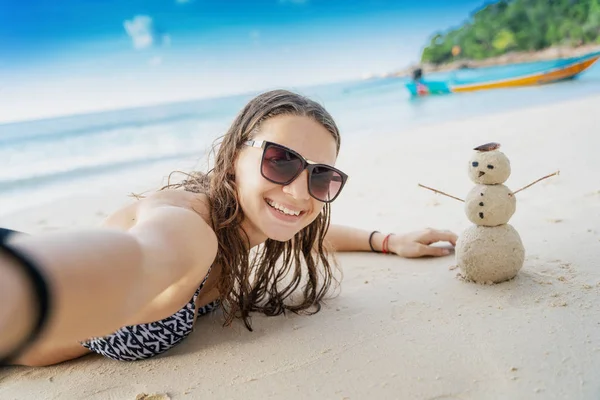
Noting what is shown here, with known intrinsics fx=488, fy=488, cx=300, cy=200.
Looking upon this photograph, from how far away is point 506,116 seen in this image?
10477mm

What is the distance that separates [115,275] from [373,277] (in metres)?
2.03

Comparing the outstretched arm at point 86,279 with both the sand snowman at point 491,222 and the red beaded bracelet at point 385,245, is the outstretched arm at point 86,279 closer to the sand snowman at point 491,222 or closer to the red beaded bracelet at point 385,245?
the sand snowman at point 491,222

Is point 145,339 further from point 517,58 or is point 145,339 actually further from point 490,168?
point 517,58

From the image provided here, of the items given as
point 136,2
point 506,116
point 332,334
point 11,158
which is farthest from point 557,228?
point 136,2

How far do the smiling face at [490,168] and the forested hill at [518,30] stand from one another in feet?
148

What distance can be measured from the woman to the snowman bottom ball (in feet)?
Result: 1.78

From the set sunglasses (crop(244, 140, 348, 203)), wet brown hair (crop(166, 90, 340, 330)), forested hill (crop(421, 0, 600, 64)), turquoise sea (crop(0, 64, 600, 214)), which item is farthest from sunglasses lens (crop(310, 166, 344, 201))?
forested hill (crop(421, 0, 600, 64))

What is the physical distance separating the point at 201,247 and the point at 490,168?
1457 millimetres

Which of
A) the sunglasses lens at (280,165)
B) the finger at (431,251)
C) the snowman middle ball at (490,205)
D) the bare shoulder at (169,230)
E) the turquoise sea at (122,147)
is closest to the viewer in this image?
the bare shoulder at (169,230)

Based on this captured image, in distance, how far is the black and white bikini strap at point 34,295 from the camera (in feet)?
2.23

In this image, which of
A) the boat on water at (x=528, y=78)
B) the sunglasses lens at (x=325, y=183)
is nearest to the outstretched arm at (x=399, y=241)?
the sunglasses lens at (x=325, y=183)

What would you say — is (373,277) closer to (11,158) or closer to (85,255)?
(85,255)

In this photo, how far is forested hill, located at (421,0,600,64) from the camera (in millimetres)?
42688

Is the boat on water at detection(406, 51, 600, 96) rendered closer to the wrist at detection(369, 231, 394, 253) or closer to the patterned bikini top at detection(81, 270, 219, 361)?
the wrist at detection(369, 231, 394, 253)
